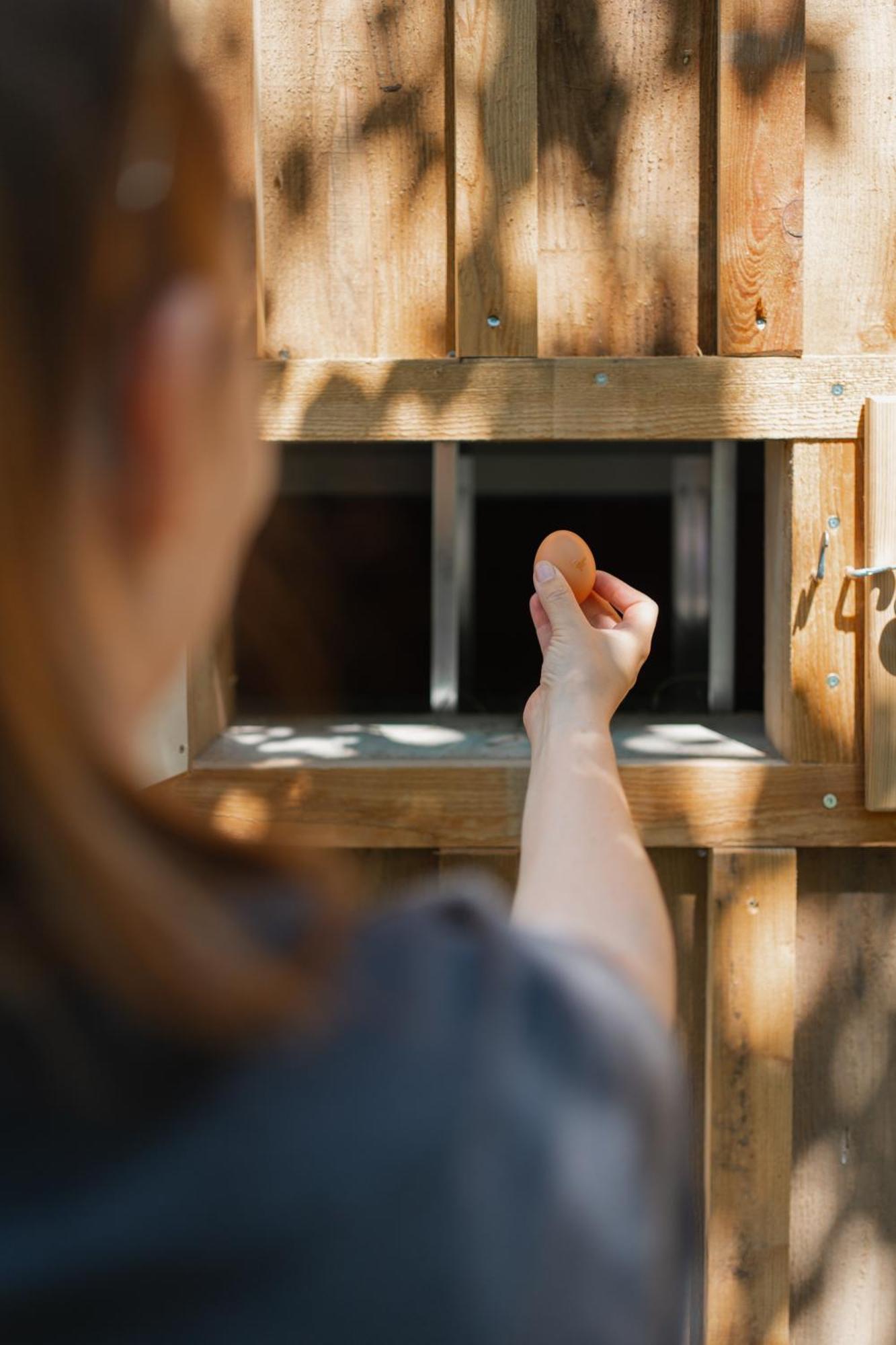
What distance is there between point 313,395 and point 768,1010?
1.32 metres

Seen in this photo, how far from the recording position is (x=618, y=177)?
1.98 m

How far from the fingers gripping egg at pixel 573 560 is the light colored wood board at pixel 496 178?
0.60 m

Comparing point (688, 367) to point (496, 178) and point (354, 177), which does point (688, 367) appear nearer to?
point (496, 178)

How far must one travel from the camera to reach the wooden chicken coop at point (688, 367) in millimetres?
1931

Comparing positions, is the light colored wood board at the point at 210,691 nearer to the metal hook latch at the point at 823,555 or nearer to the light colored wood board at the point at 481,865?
the light colored wood board at the point at 481,865

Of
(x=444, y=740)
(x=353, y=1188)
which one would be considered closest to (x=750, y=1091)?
(x=444, y=740)

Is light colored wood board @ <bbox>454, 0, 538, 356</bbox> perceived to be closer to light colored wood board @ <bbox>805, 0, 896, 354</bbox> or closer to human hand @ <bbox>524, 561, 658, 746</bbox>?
light colored wood board @ <bbox>805, 0, 896, 354</bbox>

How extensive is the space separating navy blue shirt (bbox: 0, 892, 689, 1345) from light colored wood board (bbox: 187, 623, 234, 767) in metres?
1.51

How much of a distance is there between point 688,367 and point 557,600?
0.83 m

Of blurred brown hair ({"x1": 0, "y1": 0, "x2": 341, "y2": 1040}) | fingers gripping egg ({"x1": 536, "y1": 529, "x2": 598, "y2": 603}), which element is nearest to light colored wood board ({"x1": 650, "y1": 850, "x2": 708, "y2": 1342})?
fingers gripping egg ({"x1": 536, "y1": 529, "x2": 598, "y2": 603})

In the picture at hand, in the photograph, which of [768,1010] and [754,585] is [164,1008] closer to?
[768,1010]

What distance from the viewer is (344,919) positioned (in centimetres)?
60

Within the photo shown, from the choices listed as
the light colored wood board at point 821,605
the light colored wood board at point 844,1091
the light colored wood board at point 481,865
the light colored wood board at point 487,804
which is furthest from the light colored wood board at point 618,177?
the light colored wood board at point 844,1091

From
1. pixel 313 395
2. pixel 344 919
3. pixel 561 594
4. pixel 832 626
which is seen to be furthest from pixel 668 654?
pixel 344 919
